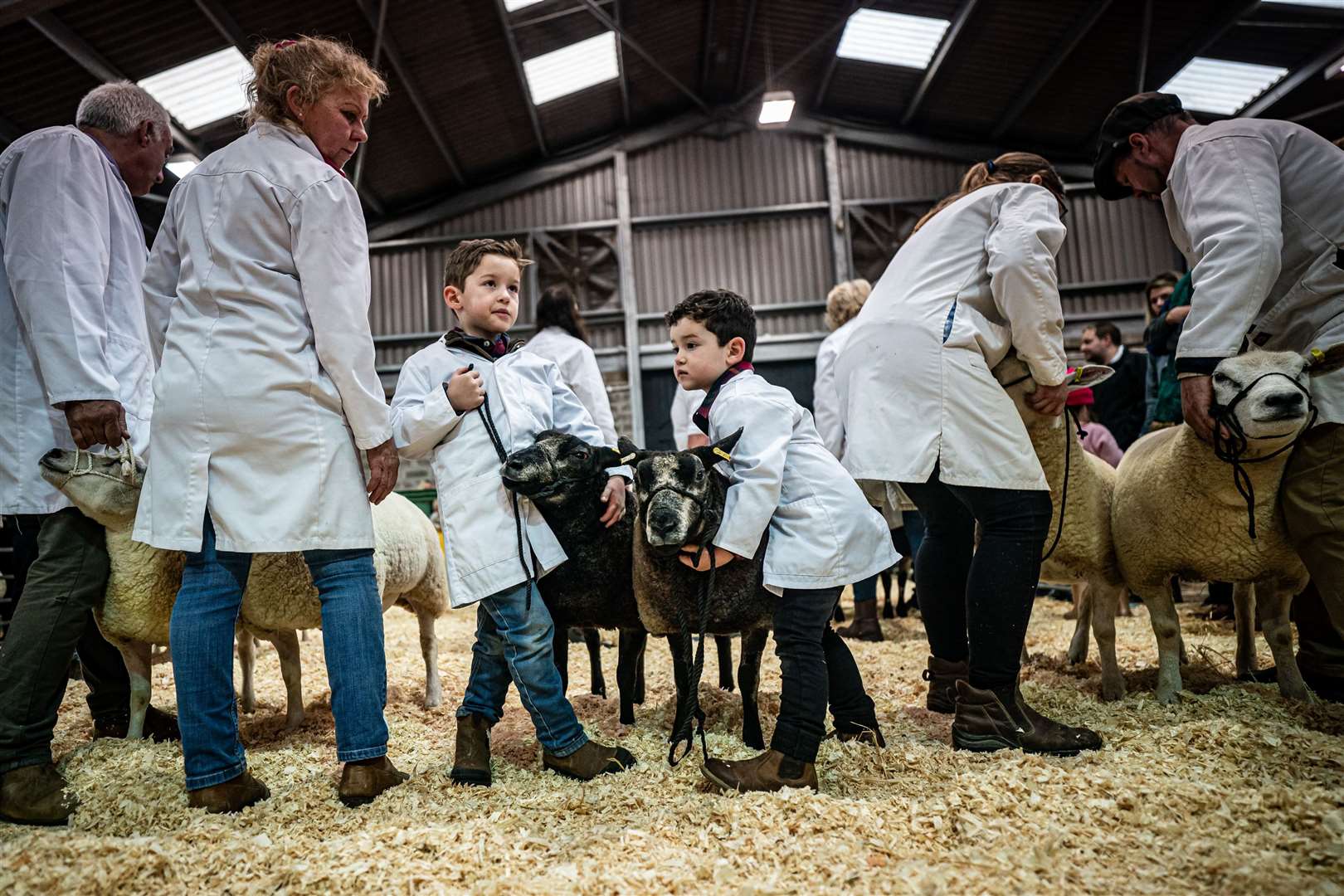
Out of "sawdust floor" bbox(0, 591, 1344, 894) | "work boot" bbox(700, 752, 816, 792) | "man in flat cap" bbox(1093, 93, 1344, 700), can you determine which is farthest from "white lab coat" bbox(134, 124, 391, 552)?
"man in flat cap" bbox(1093, 93, 1344, 700)

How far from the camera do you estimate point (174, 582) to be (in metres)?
2.61

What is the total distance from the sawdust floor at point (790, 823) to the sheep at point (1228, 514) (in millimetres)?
274

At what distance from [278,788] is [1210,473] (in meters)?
2.73

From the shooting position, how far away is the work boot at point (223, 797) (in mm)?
2059

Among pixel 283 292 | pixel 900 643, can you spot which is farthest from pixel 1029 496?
pixel 900 643

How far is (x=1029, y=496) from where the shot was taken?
2.34 m

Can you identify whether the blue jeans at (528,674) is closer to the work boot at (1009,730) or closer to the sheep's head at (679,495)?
the sheep's head at (679,495)

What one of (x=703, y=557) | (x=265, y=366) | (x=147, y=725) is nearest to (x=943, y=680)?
(x=703, y=557)

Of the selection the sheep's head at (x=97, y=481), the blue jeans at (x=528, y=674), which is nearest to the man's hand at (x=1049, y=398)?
the blue jeans at (x=528, y=674)

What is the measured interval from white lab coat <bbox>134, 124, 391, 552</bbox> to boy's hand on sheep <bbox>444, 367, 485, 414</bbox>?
0.20 m

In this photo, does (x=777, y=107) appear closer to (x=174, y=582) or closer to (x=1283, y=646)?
(x=1283, y=646)

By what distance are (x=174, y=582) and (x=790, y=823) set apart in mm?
1975

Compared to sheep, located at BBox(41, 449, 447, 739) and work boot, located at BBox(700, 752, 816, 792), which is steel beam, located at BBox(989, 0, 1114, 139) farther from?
work boot, located at BBox(700, 752, 816, 792)

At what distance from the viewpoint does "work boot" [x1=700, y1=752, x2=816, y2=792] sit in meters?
2.03
